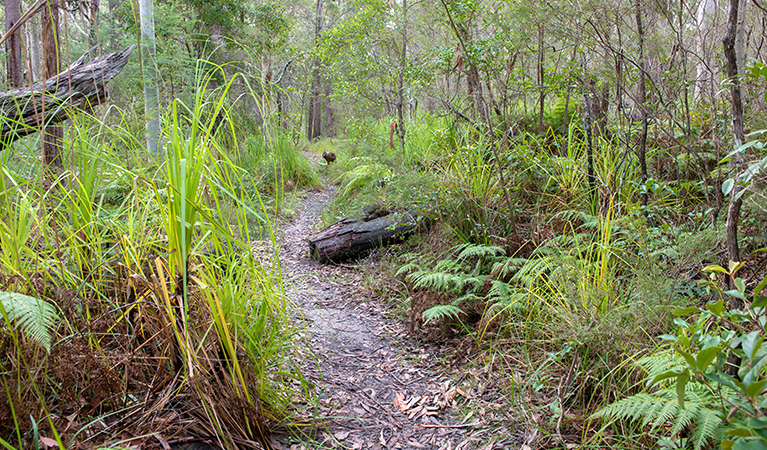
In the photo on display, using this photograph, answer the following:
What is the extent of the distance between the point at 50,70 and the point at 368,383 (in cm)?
594

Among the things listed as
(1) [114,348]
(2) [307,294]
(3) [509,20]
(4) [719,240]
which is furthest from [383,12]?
(1) [114,348]

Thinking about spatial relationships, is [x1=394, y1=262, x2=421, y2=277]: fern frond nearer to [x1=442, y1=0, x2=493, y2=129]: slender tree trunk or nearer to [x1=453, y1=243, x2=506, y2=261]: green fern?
[x1=453, y1=243, x2=506, y2=261]: green fern

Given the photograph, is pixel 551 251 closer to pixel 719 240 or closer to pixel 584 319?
pixel 584 319

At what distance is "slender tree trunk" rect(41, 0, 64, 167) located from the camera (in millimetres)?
1558

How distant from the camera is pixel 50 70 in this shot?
5633 mm

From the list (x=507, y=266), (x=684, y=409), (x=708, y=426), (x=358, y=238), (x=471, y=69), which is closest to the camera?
(x=684, y=409)

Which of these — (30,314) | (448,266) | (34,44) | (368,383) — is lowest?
(368,383)

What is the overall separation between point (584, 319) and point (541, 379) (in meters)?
0.43

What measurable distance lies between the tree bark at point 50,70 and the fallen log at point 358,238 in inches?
101

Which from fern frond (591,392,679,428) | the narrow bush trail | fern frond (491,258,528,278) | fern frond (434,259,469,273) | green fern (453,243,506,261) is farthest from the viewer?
fern frond (434,259,469,273)

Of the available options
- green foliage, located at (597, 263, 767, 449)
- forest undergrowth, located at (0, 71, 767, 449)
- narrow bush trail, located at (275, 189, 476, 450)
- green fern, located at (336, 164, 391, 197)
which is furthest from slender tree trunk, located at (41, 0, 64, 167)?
green fern, located at (336, 164, 391, 197)

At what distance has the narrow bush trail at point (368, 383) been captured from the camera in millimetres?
2287

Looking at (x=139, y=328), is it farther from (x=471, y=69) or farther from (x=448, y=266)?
(x=471, y=69)

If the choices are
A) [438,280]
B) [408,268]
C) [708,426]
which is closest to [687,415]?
[708,426]
